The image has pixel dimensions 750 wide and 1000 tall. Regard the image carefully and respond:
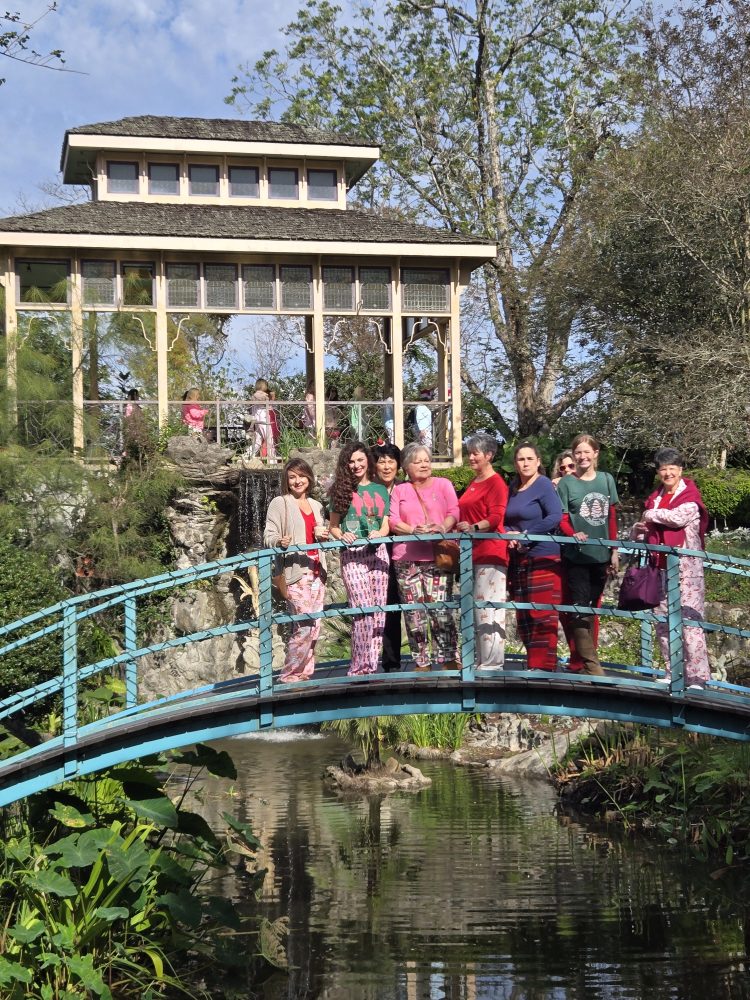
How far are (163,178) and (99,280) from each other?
3258 millimetres

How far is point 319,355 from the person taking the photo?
851 inches

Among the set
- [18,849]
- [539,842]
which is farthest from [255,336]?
[18,849]

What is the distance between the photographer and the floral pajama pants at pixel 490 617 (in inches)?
309

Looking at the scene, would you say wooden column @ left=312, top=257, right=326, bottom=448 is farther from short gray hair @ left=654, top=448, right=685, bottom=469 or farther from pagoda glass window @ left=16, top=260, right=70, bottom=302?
short gray hair @ left=654, top=448, right=685, bottom=469

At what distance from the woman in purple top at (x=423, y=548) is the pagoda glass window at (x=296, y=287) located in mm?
14362

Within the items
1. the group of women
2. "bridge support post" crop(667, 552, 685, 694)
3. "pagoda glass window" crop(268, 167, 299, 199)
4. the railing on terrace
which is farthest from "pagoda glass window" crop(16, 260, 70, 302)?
"bridge support post" crop(667, 552, 685, 694)

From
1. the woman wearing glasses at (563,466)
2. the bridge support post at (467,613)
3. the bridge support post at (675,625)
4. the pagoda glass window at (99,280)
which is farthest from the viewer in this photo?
the pagoda glass window at (99,280)

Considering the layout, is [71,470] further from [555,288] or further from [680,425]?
[555,288]

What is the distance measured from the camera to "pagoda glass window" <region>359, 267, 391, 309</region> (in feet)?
73.2

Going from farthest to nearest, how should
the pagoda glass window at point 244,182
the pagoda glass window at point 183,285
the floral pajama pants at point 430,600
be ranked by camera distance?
the pagoda glass window at point 244,182 → the pagoda glass window at point 183,285 → the floral pajama pants at point 430,600

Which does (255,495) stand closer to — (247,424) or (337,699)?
(247,424)

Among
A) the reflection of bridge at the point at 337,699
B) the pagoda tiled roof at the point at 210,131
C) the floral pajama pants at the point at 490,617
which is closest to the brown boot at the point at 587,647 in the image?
the reflection of bridge at the point at 337,699

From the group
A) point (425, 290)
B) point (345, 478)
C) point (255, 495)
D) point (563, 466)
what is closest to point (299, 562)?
point (345, 478)

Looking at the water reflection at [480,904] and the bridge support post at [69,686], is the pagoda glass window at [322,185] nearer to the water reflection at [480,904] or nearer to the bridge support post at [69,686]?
the water reflection at [480,904]
